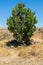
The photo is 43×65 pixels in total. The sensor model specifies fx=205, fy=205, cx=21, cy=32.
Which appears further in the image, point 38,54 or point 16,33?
point 16,33

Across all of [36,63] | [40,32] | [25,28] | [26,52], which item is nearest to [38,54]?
[26,52]

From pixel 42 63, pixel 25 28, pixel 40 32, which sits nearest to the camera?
pixel 42 63

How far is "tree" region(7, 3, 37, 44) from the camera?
37.6 m

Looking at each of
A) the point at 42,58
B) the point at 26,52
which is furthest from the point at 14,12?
the point at 42,58

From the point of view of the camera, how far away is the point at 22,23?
126 feet

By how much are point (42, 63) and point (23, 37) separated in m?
19.2

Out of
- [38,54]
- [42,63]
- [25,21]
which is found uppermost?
[25,21]

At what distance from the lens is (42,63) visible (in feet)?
62.8

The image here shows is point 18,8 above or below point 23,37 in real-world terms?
above

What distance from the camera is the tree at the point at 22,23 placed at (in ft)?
123

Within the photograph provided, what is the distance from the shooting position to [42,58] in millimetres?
21391

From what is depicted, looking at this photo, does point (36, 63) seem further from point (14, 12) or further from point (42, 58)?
point (14, 12)

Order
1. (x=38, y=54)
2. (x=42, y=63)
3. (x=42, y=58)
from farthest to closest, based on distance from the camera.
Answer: (x=38, y=54) < (x=42, y=58) < (x=42, y=63)

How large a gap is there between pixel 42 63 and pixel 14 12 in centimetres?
2045
